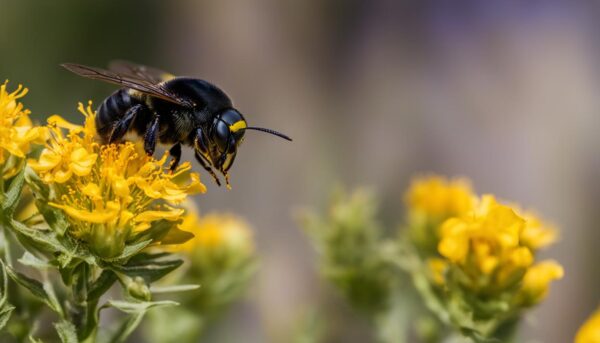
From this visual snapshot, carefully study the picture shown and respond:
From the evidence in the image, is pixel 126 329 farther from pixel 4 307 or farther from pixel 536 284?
pixel 536 284

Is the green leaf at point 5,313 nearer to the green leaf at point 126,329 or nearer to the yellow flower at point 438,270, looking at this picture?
the green leaf at point 126,329

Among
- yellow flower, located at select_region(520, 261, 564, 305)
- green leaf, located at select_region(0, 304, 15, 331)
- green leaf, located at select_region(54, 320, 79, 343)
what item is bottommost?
green leaf, located at select_region(0, 304, 15, 331)

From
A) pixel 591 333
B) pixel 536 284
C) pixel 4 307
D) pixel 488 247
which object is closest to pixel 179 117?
pixel 4 307

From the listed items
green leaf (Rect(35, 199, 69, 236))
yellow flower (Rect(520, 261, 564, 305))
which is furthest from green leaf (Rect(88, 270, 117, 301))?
yellow flower (Rect(520, 261, 564, 305))

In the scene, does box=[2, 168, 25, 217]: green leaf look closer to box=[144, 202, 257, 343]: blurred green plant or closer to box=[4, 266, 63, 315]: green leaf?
box=[4, 266, 63, 315]: green leaf

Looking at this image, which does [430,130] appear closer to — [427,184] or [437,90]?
[437,90]

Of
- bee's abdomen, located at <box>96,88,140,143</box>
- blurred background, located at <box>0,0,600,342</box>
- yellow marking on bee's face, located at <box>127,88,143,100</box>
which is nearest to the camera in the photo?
bee's abdomen, located at <box>96,88,140,143</box>

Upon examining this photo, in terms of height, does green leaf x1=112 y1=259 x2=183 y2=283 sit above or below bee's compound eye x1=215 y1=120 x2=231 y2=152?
below

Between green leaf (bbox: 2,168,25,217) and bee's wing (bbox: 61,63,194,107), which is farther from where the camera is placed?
bee's wing (bbox: 61,63,194,107)
